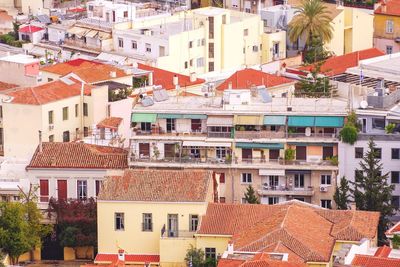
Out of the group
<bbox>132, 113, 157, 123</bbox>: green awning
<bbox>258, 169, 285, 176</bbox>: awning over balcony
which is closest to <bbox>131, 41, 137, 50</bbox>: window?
<bbox>132, 113, 157, 123</bbox>: green awning

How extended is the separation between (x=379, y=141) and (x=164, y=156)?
855 centimetres

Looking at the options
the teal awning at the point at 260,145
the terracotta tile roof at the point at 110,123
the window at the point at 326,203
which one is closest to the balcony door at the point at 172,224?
the teal awning at the point at 260,145

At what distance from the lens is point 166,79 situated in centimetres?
9312

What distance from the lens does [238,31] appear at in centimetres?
10138

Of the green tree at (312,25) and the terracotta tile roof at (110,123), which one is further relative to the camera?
the green tree at (312,25)

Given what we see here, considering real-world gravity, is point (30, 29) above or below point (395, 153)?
above

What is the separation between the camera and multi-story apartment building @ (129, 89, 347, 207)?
257 feet

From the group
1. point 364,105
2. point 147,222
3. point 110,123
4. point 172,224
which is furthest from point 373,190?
point 110,123

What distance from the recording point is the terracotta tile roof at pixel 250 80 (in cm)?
8881

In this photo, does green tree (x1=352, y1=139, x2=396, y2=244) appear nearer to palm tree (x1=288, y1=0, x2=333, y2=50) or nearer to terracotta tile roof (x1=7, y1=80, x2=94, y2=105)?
terracotta tile roof (x1=7, y1=80, x2=94, y2=105)

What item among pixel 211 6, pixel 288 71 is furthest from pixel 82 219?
pixel 211 6

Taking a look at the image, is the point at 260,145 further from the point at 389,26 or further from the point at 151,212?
the point at 389,26

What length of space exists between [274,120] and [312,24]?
2508 centimetres

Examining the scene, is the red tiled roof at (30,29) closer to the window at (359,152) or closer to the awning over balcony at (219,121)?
the awning over balcony at (219,121)
